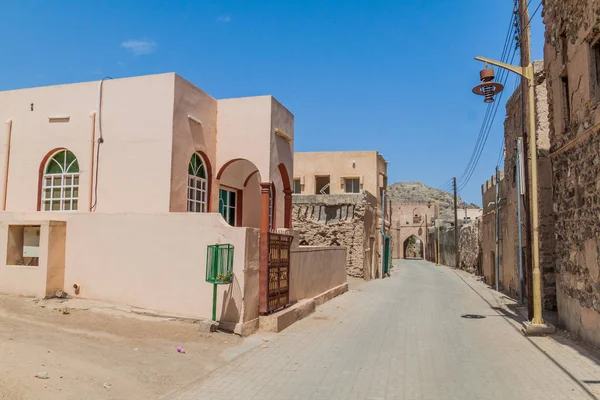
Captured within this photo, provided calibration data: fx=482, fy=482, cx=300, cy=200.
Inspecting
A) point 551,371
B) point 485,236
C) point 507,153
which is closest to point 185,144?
point 551,371

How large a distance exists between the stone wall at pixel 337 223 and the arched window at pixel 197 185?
10.9 metres

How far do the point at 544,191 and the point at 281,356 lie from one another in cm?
978

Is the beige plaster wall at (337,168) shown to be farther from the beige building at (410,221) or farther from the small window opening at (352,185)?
the beige building at (410,221)

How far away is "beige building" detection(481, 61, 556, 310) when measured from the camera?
13797 millimetres

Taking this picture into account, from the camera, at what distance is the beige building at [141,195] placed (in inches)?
388

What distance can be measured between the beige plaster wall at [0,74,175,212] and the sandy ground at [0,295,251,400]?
290 cm

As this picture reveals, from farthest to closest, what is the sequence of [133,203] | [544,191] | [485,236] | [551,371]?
[485,236] < [544,191] < [133,203] < [551,371]

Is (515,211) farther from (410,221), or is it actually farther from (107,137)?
(410,221)

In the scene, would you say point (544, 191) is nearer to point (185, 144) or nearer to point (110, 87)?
point (185, 144)

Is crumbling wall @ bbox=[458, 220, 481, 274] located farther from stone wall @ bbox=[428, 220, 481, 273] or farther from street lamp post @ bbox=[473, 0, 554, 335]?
street lamp post @ bbox=[473, 0, 554, 335]

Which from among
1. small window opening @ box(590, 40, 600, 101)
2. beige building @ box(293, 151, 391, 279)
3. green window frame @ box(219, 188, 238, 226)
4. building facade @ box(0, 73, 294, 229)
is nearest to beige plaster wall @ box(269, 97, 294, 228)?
building facade @ box(0, 73, 294, 229)

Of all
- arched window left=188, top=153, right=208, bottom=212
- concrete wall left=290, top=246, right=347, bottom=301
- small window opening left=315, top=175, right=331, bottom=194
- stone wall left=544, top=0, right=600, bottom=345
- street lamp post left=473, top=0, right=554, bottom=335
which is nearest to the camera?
stone wall left=544, top=0, right=600, bottom=345

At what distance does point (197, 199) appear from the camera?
12.7 m

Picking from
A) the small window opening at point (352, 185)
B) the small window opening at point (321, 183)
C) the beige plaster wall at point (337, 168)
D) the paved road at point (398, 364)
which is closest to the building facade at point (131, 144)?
the paved road at point (398, 364)
